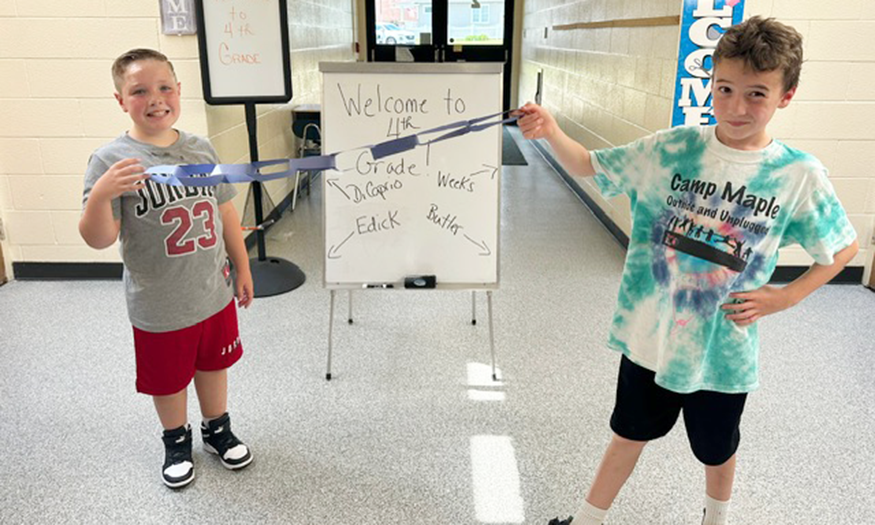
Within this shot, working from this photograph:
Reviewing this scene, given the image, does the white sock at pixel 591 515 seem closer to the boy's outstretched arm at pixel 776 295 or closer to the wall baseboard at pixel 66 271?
the boy's outstretched arm at pixel 776 295

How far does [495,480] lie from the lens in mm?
1999

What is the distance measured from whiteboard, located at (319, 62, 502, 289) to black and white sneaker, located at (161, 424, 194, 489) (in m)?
0.76

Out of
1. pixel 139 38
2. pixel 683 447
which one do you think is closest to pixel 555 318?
pixel 683 447

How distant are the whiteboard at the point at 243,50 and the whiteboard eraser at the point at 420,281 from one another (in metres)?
1.41

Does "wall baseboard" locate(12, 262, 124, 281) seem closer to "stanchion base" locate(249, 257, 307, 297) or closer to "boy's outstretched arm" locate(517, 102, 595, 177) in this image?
"stanchion base" locate(249, 257, 307, 297)

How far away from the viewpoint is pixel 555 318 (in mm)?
3168

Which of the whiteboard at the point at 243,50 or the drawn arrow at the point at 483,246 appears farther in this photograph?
the whiteboard at the point at 243,50

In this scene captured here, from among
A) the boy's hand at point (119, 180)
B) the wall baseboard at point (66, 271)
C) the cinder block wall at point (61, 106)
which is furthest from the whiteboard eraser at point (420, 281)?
the wall baseboard at point (66, 271)

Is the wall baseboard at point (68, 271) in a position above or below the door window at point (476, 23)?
below

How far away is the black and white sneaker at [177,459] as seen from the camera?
194cm

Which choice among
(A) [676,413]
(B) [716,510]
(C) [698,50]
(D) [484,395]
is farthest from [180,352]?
(C) [698,50]

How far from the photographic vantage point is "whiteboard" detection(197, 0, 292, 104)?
10.2 ft

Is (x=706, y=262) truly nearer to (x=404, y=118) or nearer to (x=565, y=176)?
(x=404, y=118)

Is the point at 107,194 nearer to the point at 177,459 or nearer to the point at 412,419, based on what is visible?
the point at 177,459
